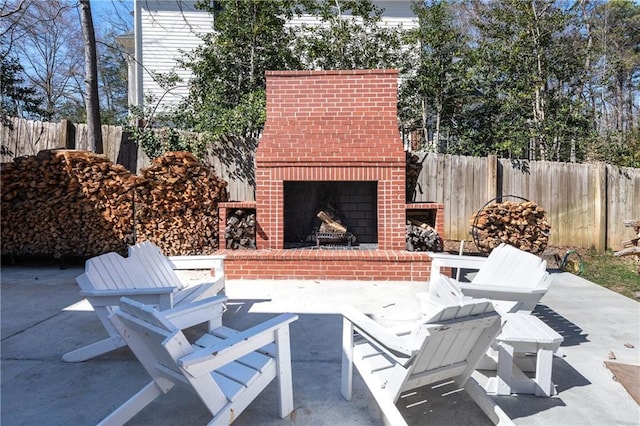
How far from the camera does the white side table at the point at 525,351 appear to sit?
101 inches

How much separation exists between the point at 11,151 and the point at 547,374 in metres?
9.72

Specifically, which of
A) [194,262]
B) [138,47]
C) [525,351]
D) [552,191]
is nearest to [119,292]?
[194,262]

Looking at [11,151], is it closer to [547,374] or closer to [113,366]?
[113,366]

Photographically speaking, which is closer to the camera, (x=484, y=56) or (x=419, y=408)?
(x=419, y=408)

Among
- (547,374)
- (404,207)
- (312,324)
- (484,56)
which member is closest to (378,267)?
(404,207)

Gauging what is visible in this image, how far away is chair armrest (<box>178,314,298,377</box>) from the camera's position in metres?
1.84

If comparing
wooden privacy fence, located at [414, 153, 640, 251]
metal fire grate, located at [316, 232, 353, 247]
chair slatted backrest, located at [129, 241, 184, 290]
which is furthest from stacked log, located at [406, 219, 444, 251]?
chair slatted backrest, located at [129, 241, 184, 290]

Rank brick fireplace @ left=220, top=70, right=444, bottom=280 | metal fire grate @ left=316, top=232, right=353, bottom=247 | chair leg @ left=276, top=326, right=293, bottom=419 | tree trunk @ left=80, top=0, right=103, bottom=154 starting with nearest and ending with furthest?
chair leg @ left=276, top=326, right=293, bottom=419 < brick fireplace @ left=220, top=70, right=444, bottom=280 < metal fire grate @ left=316, top=232, right=353, bottom=247 < tree trunk @ left=80, top=0, right=103, bottom=154

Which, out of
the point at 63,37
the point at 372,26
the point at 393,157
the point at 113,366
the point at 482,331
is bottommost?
the point at 113,366

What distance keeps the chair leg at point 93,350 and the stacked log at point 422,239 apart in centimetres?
412

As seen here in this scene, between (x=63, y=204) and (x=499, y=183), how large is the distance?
8050 mm

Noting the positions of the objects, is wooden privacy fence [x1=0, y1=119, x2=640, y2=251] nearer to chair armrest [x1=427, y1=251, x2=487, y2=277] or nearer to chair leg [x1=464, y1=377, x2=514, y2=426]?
chair armrest [x1=427, y1=251, x2=487, y2=277]

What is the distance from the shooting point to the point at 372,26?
10.3 m

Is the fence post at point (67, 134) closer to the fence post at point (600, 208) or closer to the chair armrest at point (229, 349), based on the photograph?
the chair armrest at point (229, 349)
